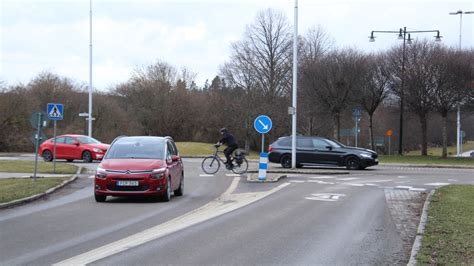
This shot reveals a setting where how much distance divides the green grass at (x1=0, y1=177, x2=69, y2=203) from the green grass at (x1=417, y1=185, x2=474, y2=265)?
9084 millimetres

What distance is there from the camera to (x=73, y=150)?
1241 inches

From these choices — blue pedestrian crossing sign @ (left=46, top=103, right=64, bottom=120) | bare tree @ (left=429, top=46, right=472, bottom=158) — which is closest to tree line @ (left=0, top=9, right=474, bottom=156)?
bare tree @ (left=429, top=46, right=472, bottom=158)

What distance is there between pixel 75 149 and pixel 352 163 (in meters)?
14.1

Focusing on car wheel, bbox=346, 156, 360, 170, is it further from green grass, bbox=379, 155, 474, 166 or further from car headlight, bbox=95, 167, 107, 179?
car headlight, bbox=95, 167, 107, 179

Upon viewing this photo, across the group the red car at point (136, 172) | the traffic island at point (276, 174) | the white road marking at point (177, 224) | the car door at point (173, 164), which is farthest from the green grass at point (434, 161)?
the red car at point (136, 172)

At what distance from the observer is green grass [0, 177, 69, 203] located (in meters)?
14.4

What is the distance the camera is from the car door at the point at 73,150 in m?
31.4

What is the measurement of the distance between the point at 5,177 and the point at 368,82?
102 feet

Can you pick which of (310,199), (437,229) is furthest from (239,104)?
(437,229)

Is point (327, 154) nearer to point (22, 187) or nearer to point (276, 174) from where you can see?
point (276, 174)

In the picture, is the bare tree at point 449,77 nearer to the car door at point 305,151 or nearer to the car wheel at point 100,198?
the car door at point 305,151

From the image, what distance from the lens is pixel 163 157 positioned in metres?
14.7

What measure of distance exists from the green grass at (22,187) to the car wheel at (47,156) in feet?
40.6

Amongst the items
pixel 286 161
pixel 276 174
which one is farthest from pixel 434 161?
pixel 276 174
